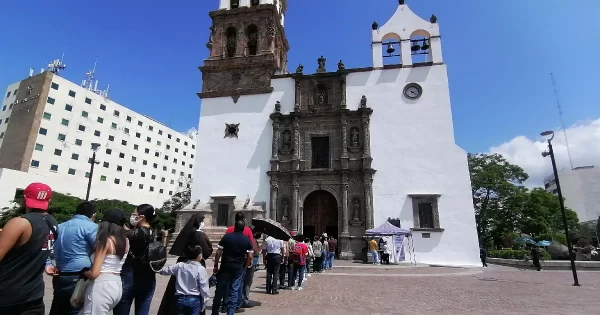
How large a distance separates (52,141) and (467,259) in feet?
166

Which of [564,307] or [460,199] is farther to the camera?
[460,199]

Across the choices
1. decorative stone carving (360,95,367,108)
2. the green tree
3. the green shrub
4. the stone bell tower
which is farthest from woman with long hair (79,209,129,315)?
the green tree

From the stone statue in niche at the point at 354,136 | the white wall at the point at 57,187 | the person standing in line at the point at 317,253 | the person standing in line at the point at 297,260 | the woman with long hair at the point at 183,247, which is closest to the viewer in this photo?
the woman with long hair at the point at 183,247

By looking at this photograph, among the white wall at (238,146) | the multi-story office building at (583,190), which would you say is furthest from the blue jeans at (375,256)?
the multi-story office building at (583,190)

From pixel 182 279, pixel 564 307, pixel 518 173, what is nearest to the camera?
pixel 182 279

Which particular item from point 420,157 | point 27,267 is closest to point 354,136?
point 420,157

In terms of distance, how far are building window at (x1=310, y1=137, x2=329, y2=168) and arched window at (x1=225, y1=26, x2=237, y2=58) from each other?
9.24 m

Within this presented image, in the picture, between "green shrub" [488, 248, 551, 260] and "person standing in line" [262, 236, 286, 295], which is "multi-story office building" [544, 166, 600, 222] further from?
"person standing in line" [262, 236, 286, 295]

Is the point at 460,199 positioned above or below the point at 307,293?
above

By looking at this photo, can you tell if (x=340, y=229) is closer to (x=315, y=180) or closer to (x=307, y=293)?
(x=315, y=180)

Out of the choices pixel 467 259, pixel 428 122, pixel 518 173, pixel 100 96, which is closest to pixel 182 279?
pixel 467 259

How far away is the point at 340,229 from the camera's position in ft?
63.3

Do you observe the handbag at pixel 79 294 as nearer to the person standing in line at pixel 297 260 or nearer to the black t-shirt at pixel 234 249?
the black t-shirt at pixel 234 249

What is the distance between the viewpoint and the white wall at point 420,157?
59.6 ft
